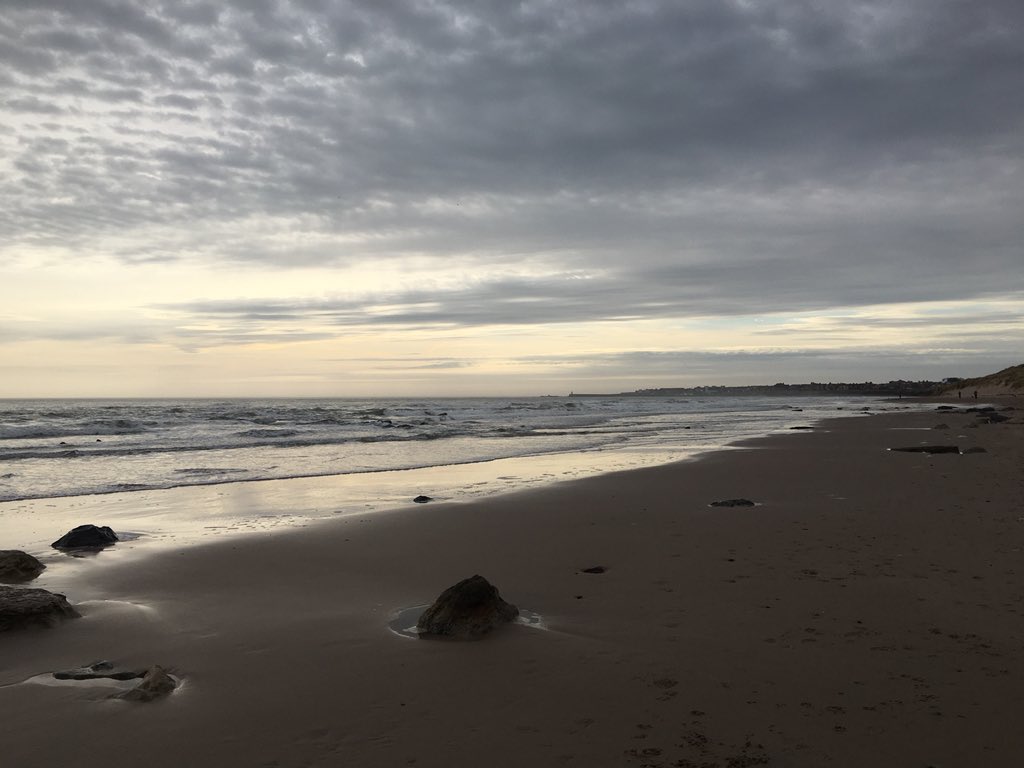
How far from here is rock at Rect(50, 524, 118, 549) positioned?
846 centimetres

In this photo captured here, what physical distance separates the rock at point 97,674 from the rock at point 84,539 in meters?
4.26

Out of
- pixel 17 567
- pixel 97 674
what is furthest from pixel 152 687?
pixel 17 567

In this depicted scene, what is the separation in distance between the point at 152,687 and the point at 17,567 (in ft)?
12.9

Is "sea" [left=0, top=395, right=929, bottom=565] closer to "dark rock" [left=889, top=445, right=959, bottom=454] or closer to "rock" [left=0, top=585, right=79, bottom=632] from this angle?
"rock" [left=0, top=585, right=79, bottom=632]

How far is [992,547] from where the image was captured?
25.1 feet

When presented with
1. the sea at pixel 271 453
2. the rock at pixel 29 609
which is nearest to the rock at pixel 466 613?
the rock at pixel 29 609

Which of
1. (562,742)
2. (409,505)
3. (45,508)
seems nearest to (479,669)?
(562,742)

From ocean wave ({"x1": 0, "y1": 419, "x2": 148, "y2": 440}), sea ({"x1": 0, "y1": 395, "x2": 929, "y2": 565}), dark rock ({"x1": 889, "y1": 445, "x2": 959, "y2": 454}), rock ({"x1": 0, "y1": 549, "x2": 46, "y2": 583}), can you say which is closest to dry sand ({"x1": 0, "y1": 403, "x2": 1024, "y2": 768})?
rock ({"x1": 0, "y1": 549, "x2": 46, "y2": 583})

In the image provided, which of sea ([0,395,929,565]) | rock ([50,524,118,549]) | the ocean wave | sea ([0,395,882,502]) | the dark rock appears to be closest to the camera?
rock ([50,524,118,549])

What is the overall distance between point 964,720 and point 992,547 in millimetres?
4664

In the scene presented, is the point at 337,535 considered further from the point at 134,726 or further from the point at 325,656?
the point at 134,726

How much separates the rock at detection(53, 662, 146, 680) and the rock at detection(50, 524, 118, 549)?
168 inches

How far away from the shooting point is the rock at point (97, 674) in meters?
4.68

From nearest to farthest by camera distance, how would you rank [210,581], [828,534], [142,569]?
[210,581], [142,569], [828,534]
